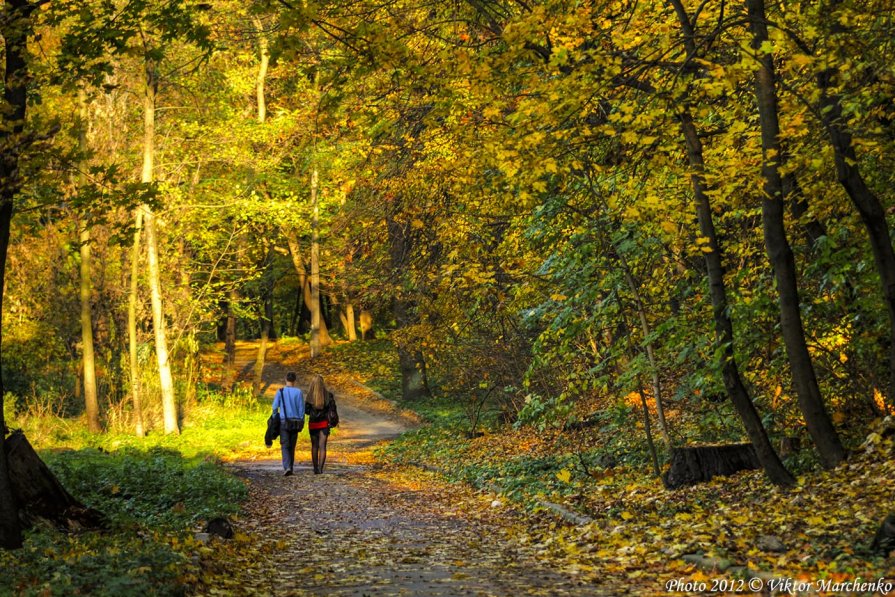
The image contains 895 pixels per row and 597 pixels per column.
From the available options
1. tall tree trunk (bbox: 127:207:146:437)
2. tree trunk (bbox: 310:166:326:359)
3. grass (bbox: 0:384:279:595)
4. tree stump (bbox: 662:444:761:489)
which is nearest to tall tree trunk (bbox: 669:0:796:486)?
tree stump (bbox: 662:444:761:489)

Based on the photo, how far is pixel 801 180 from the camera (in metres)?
9.70

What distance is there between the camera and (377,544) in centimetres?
948

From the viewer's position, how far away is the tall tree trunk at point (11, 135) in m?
7.73

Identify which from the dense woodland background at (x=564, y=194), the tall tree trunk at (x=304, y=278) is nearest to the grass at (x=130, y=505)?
the dense woodland background at (x=564, y=194)

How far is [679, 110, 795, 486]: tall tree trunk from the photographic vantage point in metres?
9.63

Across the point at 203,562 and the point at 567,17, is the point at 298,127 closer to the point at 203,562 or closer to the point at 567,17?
the point at 567,17

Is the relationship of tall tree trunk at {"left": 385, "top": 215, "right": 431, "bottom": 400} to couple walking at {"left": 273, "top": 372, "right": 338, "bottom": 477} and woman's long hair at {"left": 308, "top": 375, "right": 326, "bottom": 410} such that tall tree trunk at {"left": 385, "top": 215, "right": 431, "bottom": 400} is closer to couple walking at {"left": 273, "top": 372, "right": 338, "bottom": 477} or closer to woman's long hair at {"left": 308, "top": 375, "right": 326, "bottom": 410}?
woman's long hair at {"left": 308, "top": 375, "right": 326, "bottom": 410}

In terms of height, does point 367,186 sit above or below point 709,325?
above

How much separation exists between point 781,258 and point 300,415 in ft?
31.6

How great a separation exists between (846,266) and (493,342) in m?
10.9

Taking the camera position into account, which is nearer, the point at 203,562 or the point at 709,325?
the point at 203,562

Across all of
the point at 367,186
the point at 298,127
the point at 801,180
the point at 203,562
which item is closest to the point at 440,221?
the point at 367,186

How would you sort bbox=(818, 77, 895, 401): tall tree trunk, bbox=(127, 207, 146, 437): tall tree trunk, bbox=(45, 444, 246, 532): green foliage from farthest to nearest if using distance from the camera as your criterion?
bbox=(127, 207, 146, 437): tall tree trunk
bbox=(45, 444, 246, 532): green foliage
bbox=(818, 77, 895, 401): tall tree trunk

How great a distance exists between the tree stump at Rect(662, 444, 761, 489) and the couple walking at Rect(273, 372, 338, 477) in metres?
7.02
